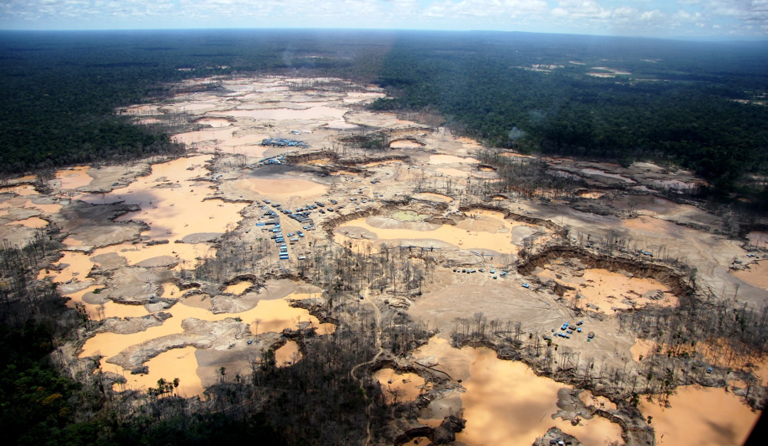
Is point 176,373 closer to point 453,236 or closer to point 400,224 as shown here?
point 400,224

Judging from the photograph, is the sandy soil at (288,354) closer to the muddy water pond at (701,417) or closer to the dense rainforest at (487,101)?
the muddy water pond at (701,417)

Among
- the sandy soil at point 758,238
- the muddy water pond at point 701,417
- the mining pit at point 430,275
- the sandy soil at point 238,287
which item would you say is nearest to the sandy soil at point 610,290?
the mining pit at point 430,275

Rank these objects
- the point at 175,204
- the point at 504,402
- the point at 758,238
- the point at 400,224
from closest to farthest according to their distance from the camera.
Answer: the point at 504,402 < the point at 758,238 < the point at 400,224 < the point at 175,204

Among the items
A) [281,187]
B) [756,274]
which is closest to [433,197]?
[281,187]

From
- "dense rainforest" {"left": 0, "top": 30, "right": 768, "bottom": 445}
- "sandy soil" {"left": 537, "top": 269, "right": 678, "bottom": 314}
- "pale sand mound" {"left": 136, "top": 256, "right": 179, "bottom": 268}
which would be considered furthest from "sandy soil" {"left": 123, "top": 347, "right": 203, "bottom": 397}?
"sandy soil" {"left": 537, "top": 269, "right": 678, "bottom": 314}

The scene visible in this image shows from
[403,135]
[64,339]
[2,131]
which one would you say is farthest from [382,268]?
[2,131]

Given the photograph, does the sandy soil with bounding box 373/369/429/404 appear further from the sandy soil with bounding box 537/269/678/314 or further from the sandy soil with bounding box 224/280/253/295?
the sandy soil with bounding box 537/269/678/314

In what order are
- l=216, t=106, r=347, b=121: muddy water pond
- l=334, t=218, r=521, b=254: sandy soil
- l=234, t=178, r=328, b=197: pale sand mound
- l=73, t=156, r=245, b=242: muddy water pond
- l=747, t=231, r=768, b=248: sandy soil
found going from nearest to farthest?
l=334, t=218, r=521, b=254: sandy soil
l=747, t=231, r=768, b=248: sandy soil
l=73, t=156, r=245, b=242: muddy water pond
l=234, t=178, r=328, b=197: pale sand mound
l=216, t=106, r=347, b=121: muddy water pond

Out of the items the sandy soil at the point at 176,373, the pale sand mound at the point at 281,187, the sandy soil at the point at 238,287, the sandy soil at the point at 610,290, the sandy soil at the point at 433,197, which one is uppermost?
the sandy soil at the point at 433,197
